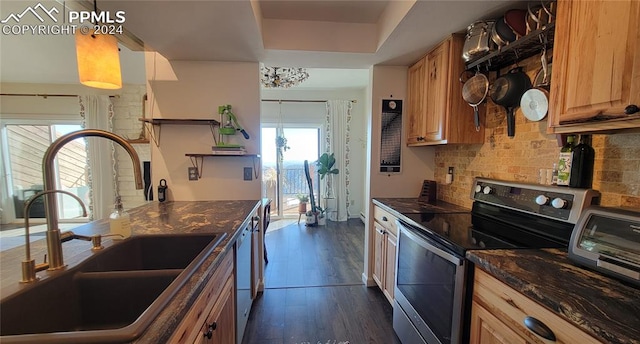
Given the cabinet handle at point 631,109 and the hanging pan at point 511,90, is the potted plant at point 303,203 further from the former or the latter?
the cabinet handle at point 631,109

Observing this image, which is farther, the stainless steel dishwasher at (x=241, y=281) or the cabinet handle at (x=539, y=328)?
the stainless steel dishwasher at (x=241, y=281)

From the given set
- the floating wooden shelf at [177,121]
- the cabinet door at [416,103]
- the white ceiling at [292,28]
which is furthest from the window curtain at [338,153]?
the floating wooden shelf at [177,121]

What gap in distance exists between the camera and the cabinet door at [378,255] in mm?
2275

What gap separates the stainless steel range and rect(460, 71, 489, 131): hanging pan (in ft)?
1.88

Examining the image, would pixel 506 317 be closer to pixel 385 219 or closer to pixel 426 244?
pixel 426 244

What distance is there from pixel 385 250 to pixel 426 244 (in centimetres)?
79

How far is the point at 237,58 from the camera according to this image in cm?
225

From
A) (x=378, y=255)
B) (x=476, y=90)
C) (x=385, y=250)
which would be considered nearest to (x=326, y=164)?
(x=378, y=255)

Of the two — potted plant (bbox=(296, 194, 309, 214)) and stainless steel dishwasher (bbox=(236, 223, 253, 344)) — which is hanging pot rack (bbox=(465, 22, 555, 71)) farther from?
potted plant (bbox=(296, 194, 309, 214))

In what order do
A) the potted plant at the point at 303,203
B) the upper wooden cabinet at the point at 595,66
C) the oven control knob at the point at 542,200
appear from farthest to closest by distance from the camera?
the potted plant at the point at 303,203 → the oven control knob at the point at 542,200 → the upper wooden cabinet at the point at 595,66

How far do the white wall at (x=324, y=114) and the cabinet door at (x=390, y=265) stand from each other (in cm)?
305

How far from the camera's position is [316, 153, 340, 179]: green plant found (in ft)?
15.8

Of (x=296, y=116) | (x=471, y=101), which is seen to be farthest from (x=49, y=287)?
(x=296, y=116)

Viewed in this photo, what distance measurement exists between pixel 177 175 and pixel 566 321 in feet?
8.74
